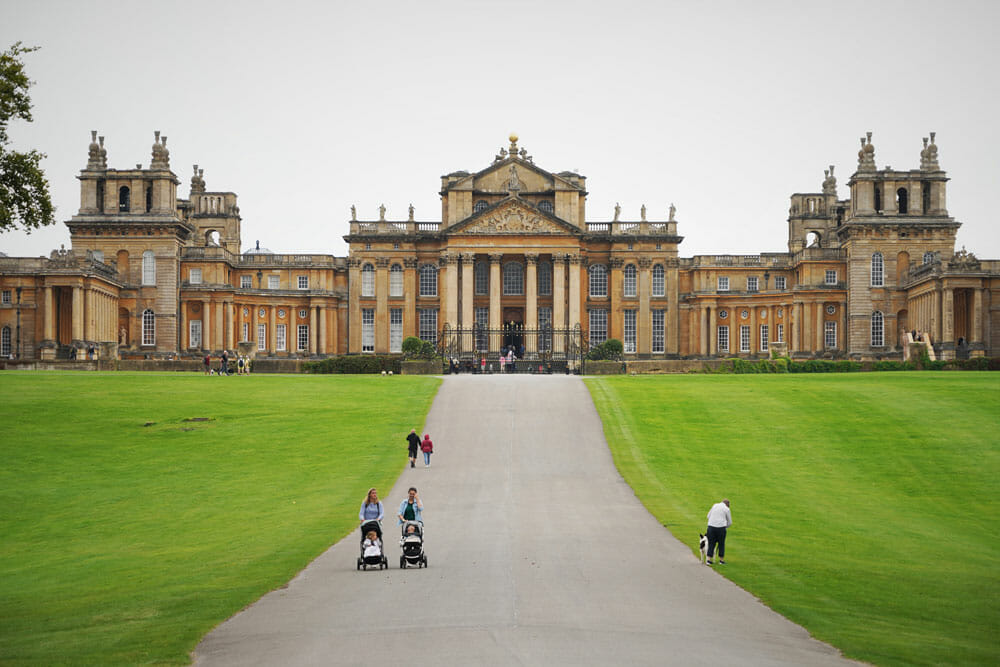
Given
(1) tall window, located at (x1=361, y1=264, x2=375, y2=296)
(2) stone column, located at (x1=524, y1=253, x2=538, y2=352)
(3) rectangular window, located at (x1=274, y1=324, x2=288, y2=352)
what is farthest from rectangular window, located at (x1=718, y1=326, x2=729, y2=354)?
(3) rectangular window, located at (x1=274, y1=324, x2=288, y2=352)

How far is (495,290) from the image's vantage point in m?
83.1

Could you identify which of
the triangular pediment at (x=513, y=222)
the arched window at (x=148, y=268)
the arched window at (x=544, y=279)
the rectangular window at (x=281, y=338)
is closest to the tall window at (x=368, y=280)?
the rectangular window at (x=281, y=338)

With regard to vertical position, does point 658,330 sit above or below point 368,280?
below

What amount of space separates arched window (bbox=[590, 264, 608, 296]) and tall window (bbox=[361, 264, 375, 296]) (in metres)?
19.3

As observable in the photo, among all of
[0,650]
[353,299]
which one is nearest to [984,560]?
[0,650]

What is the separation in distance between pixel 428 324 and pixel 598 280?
1542 centimetres

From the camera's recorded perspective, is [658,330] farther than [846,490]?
Yes

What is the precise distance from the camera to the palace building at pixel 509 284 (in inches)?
2906

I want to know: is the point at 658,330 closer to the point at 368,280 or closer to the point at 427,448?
the point at 368,280

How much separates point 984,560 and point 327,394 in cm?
3250

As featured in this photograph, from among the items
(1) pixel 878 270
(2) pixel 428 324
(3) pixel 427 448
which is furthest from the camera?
(2) pixel 428 324

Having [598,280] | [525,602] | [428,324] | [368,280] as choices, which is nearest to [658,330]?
[598,280]

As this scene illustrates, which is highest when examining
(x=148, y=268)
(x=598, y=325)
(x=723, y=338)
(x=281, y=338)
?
(x=148, y=268)

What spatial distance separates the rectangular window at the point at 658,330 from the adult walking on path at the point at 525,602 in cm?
5869
